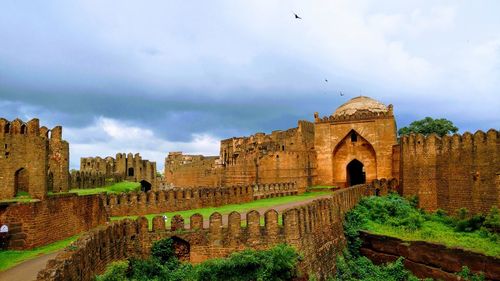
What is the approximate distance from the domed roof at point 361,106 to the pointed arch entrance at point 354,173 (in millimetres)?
4419

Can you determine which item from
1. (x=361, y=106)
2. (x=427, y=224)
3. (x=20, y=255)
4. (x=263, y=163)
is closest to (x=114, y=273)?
(x=20, y=255)

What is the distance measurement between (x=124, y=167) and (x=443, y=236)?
44725 millimetres

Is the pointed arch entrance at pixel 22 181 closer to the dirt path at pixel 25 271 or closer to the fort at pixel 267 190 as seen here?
the fort at pixel 267 190

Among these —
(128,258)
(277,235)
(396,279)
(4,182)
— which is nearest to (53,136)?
(4,182)

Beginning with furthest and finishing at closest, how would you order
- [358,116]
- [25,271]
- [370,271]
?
[358,116] → [370,271] → [25,271]

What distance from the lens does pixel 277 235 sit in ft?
45.9

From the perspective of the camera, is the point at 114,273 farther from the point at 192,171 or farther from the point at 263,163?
the point at 192,171

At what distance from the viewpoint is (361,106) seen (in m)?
37.4

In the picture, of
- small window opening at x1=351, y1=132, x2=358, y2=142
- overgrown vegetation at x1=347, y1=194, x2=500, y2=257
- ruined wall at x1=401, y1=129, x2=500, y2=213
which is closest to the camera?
overgrown vegetation at x1=347, y1=194, x2=500, y2=257

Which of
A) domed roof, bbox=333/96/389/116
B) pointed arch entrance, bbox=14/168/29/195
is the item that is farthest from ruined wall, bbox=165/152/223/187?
pointed arch entrance, bbox=14/168/29/195

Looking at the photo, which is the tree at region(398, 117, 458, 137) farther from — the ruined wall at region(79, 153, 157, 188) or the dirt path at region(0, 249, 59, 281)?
the dirt path at region(0, 249, 59, 281)

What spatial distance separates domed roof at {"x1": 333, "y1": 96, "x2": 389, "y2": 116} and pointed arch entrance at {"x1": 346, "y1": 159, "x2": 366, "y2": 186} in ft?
14.5

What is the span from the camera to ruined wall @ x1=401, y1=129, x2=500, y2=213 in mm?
22422

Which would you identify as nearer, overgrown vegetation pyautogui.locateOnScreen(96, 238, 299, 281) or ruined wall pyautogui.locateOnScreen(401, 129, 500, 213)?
overgrown vegetation pyautogui.locateOnScreen(96, 238, 299, 281)
